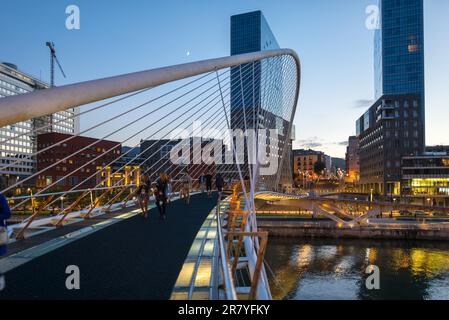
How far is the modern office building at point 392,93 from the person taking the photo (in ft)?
297

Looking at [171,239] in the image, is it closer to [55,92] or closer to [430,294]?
[55,92]

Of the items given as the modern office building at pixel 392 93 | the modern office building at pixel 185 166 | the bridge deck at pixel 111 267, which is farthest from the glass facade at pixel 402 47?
the bridge deck at pixel 111 267

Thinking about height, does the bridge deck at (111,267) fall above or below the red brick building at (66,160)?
below

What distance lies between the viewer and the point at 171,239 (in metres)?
8.15

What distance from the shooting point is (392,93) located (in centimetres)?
11088

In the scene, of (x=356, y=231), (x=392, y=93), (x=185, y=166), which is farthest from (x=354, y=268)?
(x=392, y=93)

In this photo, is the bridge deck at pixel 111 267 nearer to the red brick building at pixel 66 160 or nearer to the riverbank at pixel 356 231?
the riverbank at pixel 356 231

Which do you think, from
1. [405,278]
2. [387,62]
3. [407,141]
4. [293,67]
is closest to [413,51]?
[387,62]

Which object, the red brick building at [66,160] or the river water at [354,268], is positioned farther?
the red brick building at [66,160]

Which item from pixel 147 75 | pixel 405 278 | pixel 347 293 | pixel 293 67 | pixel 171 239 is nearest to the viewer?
pixel 147 75

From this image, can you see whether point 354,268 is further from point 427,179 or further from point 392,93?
point 392,93

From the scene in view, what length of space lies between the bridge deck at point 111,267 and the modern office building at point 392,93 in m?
90.6
